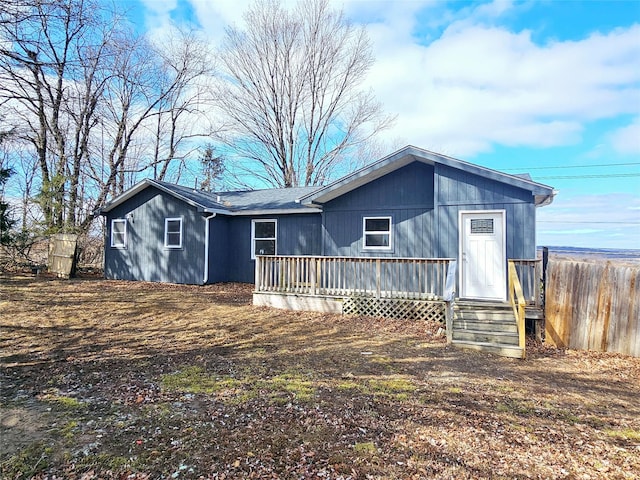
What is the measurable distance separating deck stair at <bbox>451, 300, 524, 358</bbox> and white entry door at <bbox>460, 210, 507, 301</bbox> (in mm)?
756

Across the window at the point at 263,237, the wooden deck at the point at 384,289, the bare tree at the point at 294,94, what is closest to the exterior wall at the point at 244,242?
the window at the point at 263,237

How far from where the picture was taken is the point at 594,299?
20.8 ft

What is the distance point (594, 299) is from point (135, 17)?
1261 cm

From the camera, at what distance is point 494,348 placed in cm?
630

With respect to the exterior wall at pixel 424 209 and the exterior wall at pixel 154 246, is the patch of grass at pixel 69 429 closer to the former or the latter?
the exterior wall at pixel 424 209

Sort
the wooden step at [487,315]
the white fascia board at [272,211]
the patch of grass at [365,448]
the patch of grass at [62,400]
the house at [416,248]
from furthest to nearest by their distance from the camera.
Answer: the white fascia board at [272,211] < the house at [416,248] < the wooden step at [487,315] < the patch of grass at [62,400] < the patch of grass at [365,448]

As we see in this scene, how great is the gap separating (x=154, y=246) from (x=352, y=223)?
8484 millimetres

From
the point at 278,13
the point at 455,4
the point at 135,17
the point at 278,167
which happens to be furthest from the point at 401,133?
the point at 135,17

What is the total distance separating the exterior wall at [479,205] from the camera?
839 cm

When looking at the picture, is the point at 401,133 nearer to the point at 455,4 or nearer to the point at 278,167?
the point at 278,167

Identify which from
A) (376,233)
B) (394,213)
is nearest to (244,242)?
(376,233)

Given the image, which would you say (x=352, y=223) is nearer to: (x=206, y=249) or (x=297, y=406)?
(x=206, y=249)

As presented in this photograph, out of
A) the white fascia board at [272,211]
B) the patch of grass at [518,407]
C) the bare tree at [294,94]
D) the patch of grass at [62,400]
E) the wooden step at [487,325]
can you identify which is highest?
the bare tree at [294,94]

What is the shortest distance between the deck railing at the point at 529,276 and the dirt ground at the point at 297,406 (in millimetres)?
1351
